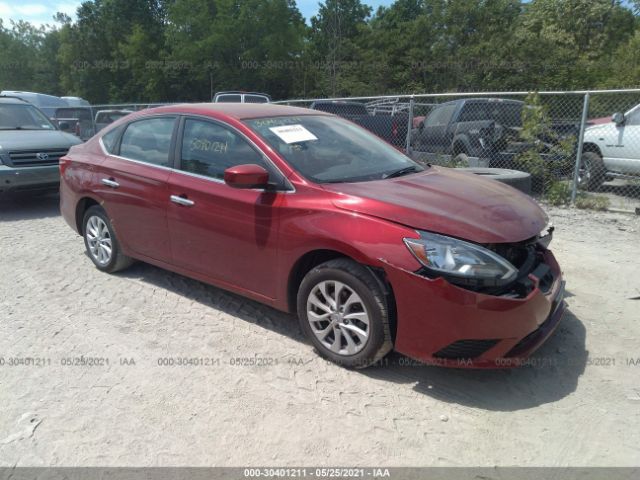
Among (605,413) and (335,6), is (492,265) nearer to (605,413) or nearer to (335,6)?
(605,413)

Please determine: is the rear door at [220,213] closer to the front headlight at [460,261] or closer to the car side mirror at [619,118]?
the front headlight at [460,261]

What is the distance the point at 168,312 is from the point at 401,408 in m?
2.22

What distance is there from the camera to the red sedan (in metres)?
2.95

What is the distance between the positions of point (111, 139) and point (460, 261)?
3.71 m

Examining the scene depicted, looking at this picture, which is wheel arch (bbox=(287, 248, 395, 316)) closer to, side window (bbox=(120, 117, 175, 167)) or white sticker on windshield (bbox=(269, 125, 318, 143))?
white sticker on windshield (bbox=(269, 125, 318, 143))

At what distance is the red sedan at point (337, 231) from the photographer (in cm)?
295

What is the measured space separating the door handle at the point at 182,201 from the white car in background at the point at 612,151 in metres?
7.28

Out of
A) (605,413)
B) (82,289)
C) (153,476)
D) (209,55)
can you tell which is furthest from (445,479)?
(209,55)

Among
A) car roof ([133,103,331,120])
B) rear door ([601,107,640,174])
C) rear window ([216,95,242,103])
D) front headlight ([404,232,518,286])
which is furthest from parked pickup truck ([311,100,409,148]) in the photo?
front headlight ([404,232,518,286])

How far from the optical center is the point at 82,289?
15.9 feet

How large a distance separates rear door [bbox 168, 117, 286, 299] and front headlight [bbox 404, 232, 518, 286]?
1099mm

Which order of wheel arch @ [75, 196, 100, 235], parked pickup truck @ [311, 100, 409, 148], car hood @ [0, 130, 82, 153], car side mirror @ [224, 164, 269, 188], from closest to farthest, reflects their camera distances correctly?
car side mirror @ [224, 164, 269, 188] < wheel arch @ [75, 196, 100, 235] < car hood @ [0, 130, 82, 153] < parked pickup truck @ [311, 100, 409, 148]

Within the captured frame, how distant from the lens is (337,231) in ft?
10.5

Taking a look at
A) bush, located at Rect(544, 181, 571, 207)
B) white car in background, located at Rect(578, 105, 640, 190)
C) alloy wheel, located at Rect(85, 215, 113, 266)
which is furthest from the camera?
white car in background, located at Rect(578, 105, 640, 190)
